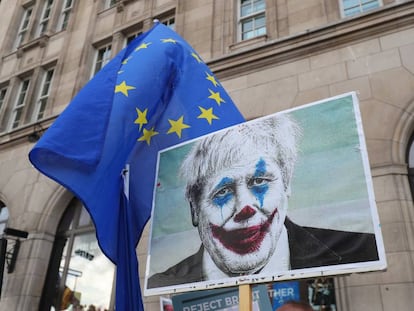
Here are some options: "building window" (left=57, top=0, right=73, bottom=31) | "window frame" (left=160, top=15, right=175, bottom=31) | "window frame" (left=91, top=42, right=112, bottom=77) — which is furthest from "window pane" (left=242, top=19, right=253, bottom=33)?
"building window" (left=57, top=0, right=73, bottom=31)

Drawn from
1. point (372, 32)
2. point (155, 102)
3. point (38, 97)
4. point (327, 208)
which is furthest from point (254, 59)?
point (38, 97)

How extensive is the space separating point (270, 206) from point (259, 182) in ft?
1.06

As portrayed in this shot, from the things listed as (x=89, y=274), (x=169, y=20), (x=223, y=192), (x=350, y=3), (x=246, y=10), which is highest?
(x=169, y=20)

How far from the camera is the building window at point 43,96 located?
14.8 meters

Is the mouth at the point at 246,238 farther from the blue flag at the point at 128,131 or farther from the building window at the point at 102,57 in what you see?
the building window at the point at 102,57

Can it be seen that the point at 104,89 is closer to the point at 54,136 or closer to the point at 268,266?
the point at 54,136

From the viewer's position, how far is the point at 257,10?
38.3 ft

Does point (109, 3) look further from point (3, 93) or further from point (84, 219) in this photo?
point (84, 219)

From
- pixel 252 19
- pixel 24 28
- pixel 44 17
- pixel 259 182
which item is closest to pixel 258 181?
pixel 259 182

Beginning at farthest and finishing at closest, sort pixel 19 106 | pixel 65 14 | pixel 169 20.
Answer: pixel 65 14, pixel 19 106, pixel 169 20

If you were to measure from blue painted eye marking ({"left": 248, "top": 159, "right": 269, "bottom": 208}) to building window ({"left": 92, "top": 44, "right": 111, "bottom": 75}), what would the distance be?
451 inches

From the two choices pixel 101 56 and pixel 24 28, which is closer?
pixel 101 56

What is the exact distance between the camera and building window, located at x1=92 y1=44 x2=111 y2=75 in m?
14.5

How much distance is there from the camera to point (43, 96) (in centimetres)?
1500
